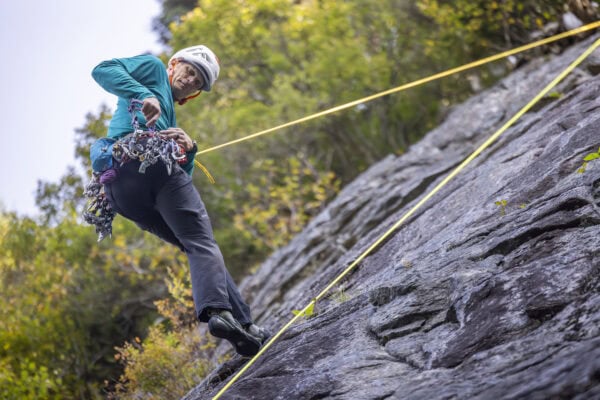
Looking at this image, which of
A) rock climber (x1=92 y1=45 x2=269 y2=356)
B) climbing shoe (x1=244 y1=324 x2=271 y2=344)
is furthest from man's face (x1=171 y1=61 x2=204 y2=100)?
climbing shoe (x1=244 y1=324 x2=271 y2=344)

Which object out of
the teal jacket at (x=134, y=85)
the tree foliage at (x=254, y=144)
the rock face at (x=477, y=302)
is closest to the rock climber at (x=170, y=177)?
the teal jacket at (x=134, y=85)

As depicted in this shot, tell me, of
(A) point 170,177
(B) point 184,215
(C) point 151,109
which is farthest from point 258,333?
(C) point 151,109

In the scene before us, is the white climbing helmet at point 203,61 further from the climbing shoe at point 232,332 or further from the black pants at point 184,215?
the climbing shoe at point 232,332

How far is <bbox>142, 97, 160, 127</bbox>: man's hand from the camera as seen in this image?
429 cm

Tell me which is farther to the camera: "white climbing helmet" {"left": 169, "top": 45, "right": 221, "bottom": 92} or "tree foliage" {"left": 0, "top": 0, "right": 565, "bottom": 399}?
"tree foliage" {"left": 0, "top": 0, "right": 565, "bottom": 399}

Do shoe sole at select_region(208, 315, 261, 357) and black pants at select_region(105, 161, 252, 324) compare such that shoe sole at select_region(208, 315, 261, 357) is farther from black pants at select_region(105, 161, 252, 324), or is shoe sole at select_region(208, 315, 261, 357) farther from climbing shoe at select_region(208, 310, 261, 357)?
black pants at select_region(105, 161, 252, 324)

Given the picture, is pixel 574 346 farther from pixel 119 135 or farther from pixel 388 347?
pixel 119 135

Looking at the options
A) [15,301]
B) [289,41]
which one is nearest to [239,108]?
[289,41]

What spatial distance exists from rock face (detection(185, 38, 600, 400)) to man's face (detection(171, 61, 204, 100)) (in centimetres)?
186

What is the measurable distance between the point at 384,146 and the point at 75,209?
8.10 meters

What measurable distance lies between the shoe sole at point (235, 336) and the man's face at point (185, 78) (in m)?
1.66

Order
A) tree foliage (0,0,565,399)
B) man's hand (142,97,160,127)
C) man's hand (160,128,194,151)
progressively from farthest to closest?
tree foliage (0,0,565,399) < man's hand (160,128,194,151) < man's hand (142,97,160,127)

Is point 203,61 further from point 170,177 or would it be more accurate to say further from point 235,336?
point 235,336

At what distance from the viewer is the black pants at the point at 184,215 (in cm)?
446
